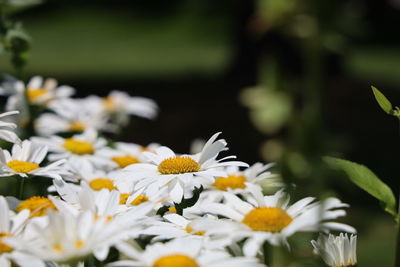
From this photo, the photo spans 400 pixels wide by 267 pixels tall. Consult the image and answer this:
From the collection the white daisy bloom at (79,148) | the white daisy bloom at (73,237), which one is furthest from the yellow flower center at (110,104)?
the white daisy bloom at (73,237)

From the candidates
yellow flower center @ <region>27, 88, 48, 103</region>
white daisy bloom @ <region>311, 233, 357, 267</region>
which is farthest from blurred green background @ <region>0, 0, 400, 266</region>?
yellow flower center @ <region>27, 88, 48, 103</region>

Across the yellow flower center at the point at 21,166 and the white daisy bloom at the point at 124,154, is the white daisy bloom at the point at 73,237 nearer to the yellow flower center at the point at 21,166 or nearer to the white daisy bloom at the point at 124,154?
Answer: the yellow flower center at the point at 21,166

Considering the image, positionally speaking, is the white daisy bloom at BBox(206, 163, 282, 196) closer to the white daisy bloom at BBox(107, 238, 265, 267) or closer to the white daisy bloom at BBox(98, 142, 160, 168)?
the white daisy bloom at BBox(98, 142, 160, 168)

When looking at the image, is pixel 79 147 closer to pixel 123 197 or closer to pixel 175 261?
pixel 123 197

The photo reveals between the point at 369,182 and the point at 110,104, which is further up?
the point at 369,182

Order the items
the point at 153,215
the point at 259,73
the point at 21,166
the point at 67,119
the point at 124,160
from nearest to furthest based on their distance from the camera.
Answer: the point at 153,215 → the point at 21,166 → the point at 124,160 → the point at 67,119 → the point at 259,73

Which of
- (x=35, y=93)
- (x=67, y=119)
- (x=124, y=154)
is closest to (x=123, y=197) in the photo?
(x=124, y=154)
